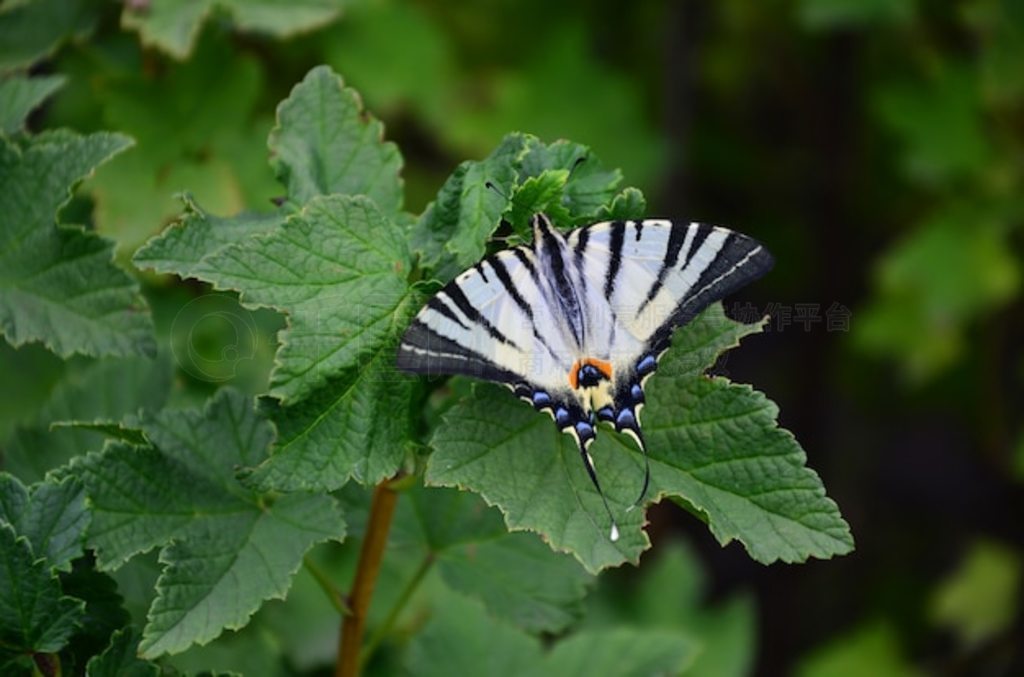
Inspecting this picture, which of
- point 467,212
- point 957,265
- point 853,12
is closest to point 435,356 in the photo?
point 467,212

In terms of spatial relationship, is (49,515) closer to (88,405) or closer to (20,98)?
(88,405)

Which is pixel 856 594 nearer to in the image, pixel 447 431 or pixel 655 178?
pixel 655 178

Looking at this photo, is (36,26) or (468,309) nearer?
(468,309)

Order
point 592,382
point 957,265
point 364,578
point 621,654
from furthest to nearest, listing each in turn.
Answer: point 957,265 < point 621,654 < point 364,578 < point 592,382

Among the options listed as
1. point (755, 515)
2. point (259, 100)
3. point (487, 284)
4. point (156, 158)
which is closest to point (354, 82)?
point (259, 100)

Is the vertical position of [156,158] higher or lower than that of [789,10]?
lower

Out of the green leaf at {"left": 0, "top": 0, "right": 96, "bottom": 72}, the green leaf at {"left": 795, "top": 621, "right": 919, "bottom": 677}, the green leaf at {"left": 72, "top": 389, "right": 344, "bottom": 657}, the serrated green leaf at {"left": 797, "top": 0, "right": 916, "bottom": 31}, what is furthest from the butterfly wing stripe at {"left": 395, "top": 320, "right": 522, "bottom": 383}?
the green leaf at {"left": 795, "top": 621, "right": 919, "bottom": 677}
